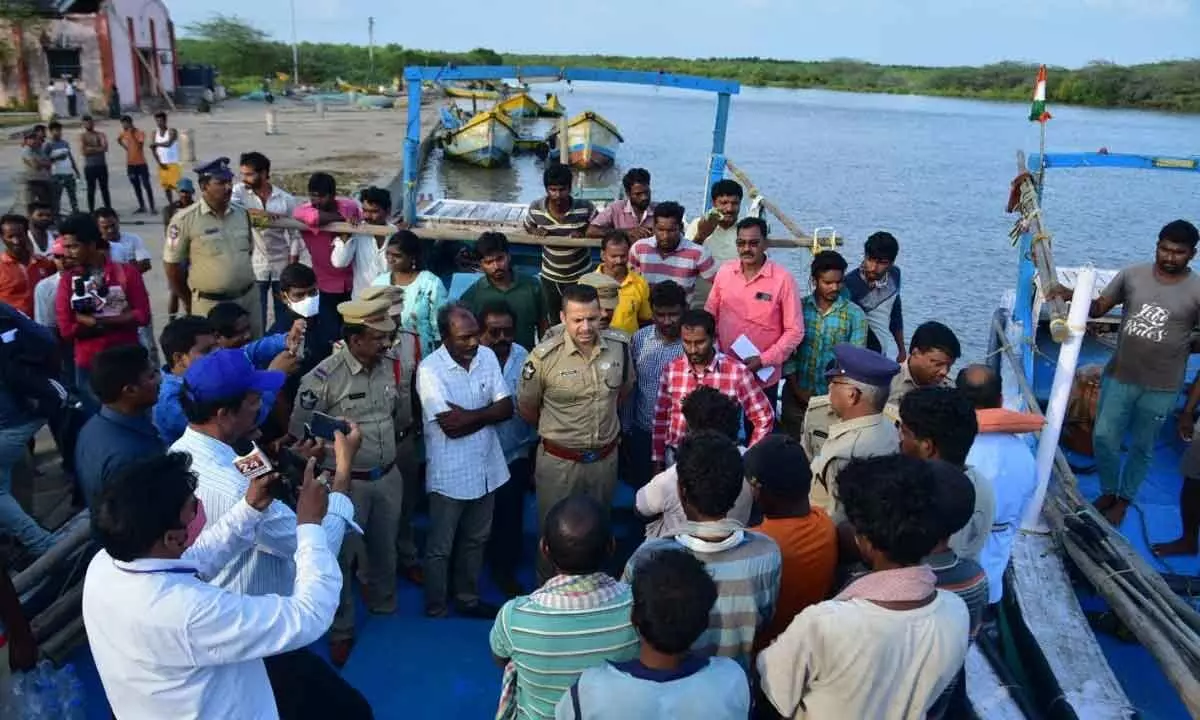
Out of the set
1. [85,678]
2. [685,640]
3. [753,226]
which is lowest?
[85,678]

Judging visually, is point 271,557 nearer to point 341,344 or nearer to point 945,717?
point 341,344

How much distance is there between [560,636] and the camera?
206 centimetres

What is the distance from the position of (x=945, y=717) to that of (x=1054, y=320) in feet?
7.01

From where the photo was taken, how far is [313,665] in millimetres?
2809

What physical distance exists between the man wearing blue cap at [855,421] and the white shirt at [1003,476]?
0.98 feet

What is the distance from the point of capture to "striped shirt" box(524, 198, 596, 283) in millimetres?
5492

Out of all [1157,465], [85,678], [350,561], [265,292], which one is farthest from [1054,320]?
[265,292]

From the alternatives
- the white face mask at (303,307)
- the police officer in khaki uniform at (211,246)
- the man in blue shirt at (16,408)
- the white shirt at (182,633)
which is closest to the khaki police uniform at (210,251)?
the police officer in khaki uniform at (211,246)

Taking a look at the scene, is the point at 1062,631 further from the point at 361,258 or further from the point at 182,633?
the point at 361,258

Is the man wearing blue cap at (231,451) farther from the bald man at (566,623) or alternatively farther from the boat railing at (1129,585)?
the boat railing at (1129,585)

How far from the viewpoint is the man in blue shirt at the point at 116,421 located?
278cm

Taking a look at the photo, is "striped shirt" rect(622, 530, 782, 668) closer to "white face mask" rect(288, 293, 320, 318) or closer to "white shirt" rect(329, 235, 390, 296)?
"white face mask" rect(288, 293, 320, 318)

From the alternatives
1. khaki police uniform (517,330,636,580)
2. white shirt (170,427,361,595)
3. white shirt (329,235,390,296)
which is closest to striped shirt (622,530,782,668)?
white shirt (170,427,361,595)

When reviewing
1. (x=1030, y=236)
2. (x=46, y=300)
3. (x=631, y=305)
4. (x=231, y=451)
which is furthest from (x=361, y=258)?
A: (x=1030, y=236)
